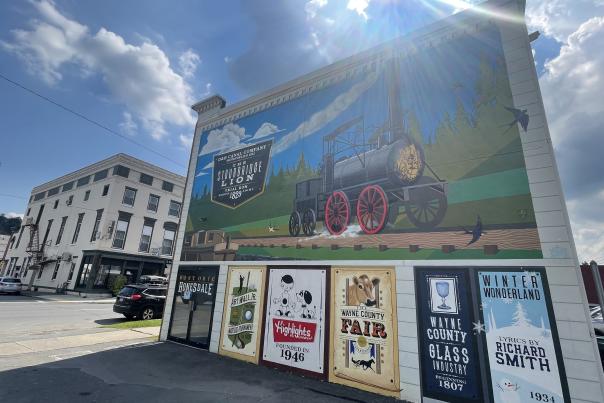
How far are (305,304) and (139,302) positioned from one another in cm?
1131

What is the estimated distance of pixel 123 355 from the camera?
8625mm

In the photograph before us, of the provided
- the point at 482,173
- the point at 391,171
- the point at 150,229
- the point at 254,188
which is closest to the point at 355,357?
the point at 391,171

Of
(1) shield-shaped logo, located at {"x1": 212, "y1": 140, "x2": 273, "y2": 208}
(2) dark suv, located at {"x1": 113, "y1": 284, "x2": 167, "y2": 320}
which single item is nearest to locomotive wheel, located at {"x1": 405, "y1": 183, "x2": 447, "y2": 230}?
(1) shield-shaped logo, located at {"x1": 212, "y1": 140, "x2": 273, "y2": 208}

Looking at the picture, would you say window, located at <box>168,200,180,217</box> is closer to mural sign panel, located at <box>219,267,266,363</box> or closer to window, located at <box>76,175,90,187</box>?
window, located at <box>76,175,90,187</box>

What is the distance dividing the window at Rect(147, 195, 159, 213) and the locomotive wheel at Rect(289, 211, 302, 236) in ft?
93.8

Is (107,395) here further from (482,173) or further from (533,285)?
(482,173)

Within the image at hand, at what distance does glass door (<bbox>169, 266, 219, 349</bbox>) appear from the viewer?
32.7 ft

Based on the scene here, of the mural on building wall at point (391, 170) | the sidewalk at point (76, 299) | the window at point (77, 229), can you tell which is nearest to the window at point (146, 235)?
the window at point (77, 229)

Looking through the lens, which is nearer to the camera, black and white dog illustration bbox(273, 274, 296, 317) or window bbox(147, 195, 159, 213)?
black and white dog illustration bbox(273, 274, 296, 317)

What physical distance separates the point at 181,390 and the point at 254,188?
5967mm

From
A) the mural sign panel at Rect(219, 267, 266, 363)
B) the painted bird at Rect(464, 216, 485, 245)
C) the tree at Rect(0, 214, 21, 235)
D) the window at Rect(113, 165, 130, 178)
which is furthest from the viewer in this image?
the tree at Rect(0, 214, 21, 235)

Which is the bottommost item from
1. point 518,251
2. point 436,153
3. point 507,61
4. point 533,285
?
point 533,285

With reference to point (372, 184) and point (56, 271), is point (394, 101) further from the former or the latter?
point (56, 271)

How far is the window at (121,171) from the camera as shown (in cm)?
3071
